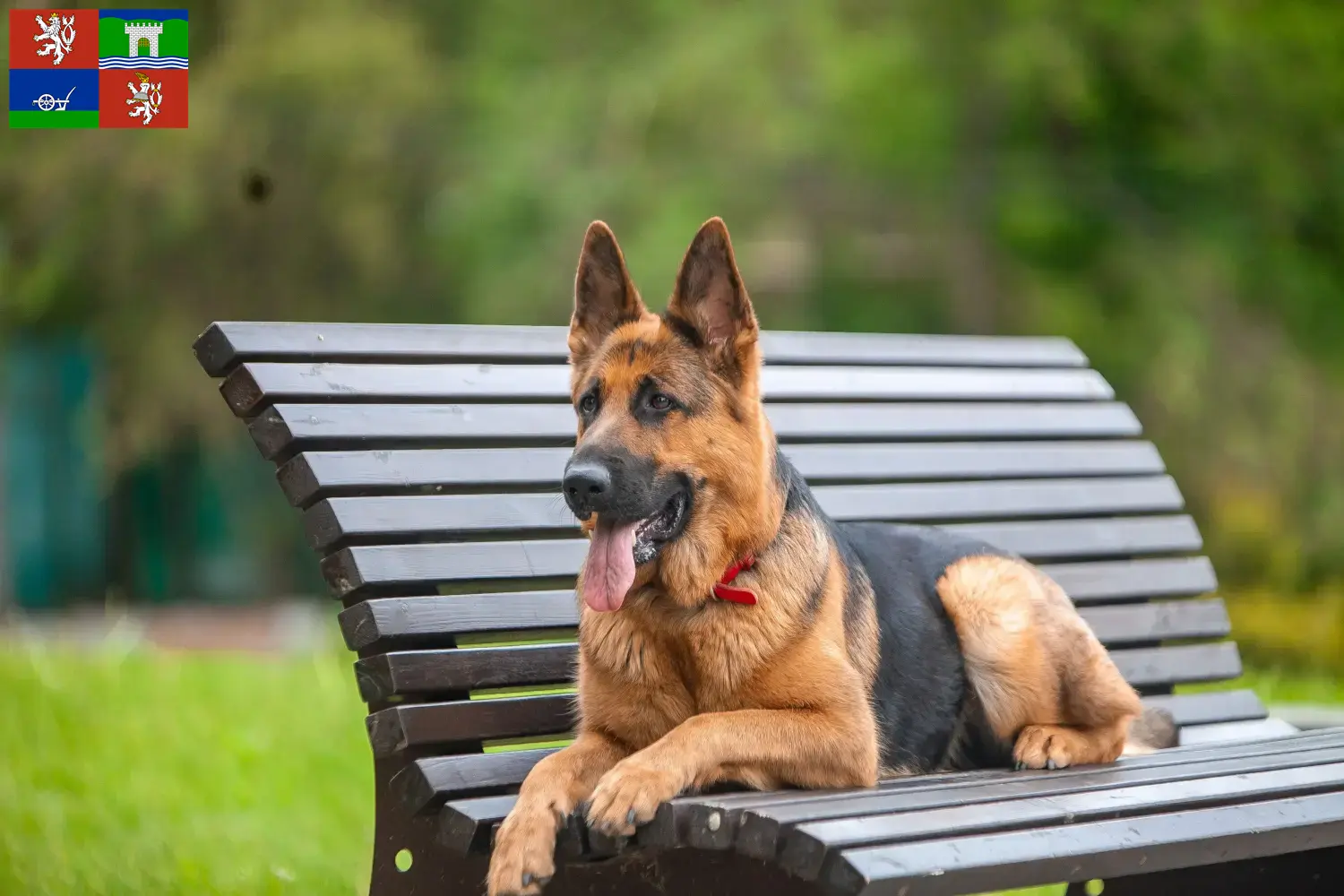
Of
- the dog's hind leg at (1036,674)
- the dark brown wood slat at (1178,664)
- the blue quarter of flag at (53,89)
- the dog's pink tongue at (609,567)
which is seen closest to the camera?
the dog's pink tongue at (609,567)

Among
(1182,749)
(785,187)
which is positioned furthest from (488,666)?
(785,187)

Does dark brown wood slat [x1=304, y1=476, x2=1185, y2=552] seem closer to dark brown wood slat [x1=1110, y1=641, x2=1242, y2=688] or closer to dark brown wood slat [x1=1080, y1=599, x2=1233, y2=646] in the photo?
dark brown wood slat [x1=1080, y1=599, x2=1233, y2=646]

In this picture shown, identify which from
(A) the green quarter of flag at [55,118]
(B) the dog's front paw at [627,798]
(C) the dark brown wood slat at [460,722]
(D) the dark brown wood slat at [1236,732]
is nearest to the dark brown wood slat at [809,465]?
(C) the dark brown wood slat at [460,722]

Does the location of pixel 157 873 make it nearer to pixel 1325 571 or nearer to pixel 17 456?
pixel 1325 571

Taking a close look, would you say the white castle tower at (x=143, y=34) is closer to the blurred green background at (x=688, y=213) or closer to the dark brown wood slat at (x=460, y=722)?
the dark brown wood slat at (x=460, y=722)

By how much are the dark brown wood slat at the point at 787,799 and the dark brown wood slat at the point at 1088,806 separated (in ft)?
0.33

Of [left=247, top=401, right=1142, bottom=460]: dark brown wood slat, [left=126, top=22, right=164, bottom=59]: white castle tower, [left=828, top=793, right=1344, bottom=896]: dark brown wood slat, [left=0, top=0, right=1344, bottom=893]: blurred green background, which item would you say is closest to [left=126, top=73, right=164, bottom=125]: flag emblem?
[left=126, top=22, right=164, bottom=59]: white castle tower

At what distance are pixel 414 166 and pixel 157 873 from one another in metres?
11.9

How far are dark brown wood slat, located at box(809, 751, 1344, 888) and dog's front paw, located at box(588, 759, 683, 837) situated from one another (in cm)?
44

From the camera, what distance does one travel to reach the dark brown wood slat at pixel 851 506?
413cm

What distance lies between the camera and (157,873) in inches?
217

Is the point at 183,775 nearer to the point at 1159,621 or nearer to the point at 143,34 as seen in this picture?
the point at 143,34

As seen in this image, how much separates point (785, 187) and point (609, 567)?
12.2m

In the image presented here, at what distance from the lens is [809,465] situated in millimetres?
5184
